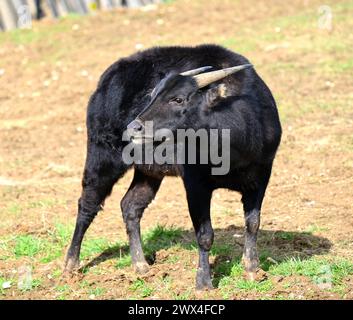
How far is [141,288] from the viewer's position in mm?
6301

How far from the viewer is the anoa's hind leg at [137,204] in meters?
7.00

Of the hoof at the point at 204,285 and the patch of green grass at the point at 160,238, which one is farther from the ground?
the hoof at the point at 204,285

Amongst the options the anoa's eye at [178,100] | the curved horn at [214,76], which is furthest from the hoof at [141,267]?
the curved horn at [214,76]

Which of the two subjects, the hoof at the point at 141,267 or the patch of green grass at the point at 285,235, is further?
Result: the patch of green grass at the point at 285,235

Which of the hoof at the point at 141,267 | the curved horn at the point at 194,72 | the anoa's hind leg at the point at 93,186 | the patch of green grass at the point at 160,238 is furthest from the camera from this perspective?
the patch of green grass at the point at 160,238

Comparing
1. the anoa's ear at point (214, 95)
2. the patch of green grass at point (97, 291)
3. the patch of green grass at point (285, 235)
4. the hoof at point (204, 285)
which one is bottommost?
the patch of green grass at point (285, 235)

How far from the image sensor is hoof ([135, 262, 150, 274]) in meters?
6.73

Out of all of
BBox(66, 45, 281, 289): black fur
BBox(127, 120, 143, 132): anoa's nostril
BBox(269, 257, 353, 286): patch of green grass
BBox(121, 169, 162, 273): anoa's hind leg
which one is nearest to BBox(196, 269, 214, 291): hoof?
BBox(66, 45, 281, 289): black fur

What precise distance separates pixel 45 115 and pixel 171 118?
6899 millimetres

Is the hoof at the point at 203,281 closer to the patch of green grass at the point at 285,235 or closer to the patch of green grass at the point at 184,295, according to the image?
the patch of green grass at the point at 184,295

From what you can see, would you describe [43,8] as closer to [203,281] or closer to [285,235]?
[285,235]

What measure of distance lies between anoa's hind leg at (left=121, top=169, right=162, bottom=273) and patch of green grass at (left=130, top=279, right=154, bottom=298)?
53 cm

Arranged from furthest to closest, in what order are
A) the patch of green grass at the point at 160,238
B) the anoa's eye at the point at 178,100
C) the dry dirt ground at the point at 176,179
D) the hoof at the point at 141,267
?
the patch of green grass at the point at 160,238 → the hoof at the point at 141,267 → the dry dirt ground at the point at 176,179 → the anoa's eye at the point at 178,100
